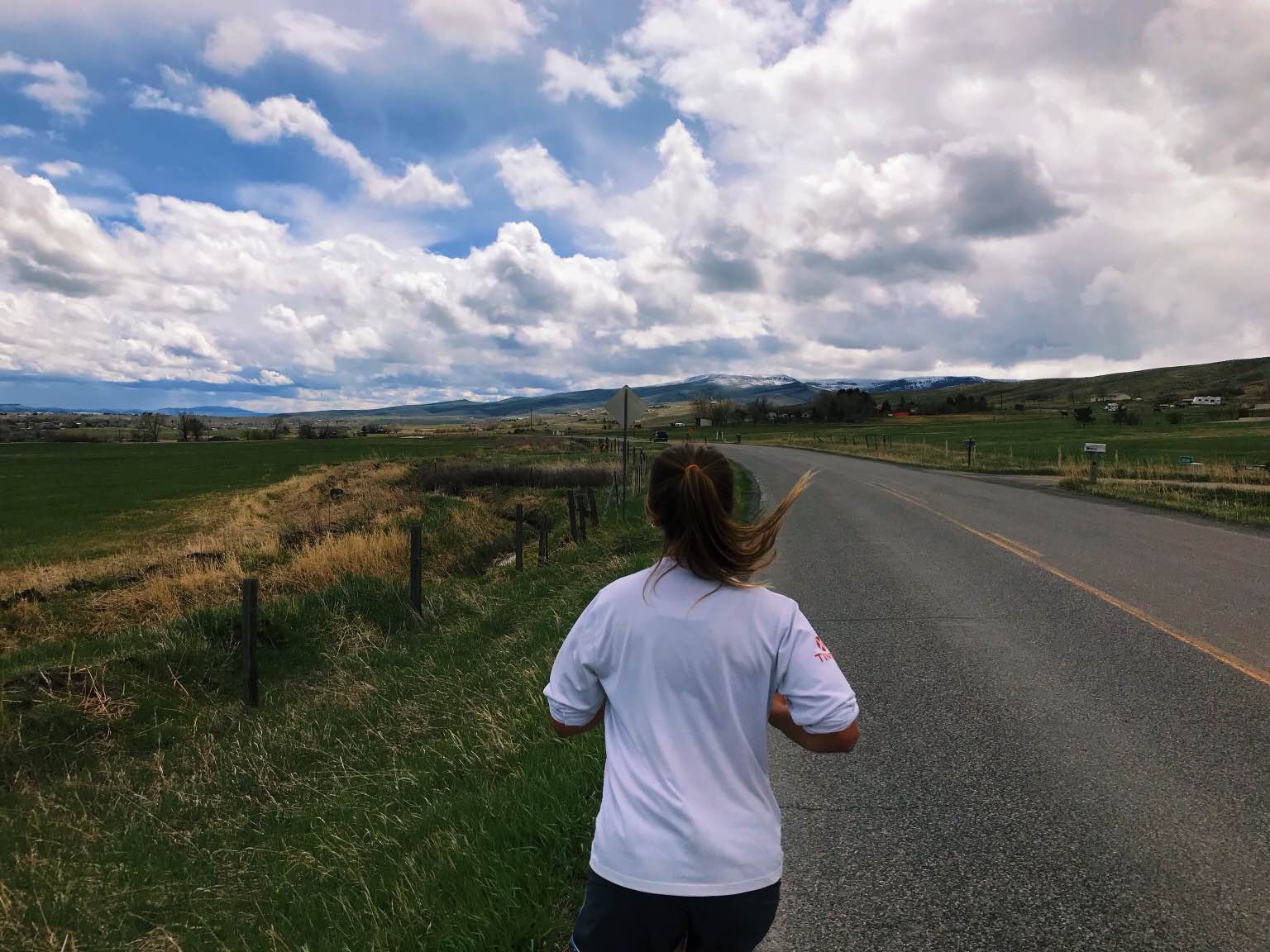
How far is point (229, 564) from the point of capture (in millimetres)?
16297

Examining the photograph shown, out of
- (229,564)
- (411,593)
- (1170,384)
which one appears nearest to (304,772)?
(411,593)

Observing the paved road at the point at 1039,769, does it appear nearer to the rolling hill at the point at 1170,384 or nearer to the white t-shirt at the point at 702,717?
the white t-shirt at the point at 702,717

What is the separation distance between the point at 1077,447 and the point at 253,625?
52037mm

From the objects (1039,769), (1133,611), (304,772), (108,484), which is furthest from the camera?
(108,484)

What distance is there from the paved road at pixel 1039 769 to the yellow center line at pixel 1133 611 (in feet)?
0.10

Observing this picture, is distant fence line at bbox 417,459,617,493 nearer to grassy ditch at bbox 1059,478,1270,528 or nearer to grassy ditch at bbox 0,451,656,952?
grassy ditch at bbox 0,451,656,952

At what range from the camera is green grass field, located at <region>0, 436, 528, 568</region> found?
85.3 ft

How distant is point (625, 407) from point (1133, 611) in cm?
1359

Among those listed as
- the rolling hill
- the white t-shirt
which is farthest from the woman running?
the rolling hill

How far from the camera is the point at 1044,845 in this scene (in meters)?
3.68

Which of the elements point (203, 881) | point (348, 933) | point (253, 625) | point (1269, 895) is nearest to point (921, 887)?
point (1269, 895)

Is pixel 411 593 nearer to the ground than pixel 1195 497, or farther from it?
nearer to the ground

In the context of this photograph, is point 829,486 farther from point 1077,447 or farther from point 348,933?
point 1077,447

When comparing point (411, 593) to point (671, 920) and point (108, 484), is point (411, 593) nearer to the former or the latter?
point (671, 920)
